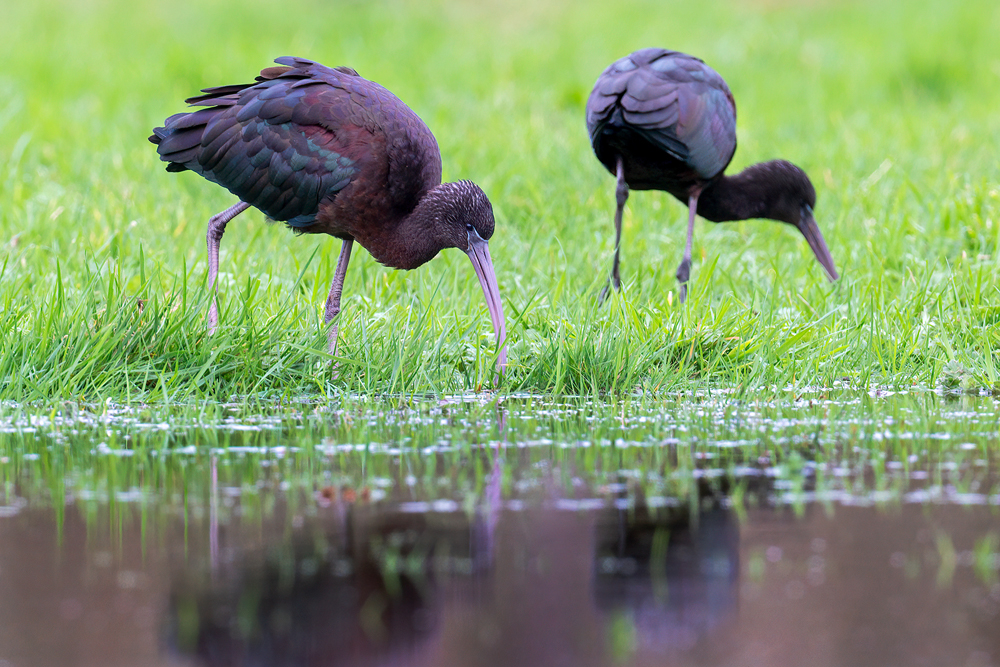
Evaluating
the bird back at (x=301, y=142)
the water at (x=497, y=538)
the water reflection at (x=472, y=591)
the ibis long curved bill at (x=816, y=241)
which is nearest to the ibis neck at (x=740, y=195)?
the ibis long curved bill at (x=816, y=241)

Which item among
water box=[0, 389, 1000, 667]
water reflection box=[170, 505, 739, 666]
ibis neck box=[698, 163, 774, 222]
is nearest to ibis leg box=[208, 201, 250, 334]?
water box=[0, 389, 1000, 667]

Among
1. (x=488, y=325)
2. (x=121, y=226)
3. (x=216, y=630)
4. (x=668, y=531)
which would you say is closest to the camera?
(x=216, y=630)

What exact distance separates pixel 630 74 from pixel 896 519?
410 cm

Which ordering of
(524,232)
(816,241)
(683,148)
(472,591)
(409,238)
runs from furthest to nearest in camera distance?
(524,232) < (816,241) < (683,148) < (409,238) < (472,591)

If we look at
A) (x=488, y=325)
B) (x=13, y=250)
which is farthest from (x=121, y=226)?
(x=488, y=325)

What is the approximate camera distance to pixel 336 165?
18.8 ft

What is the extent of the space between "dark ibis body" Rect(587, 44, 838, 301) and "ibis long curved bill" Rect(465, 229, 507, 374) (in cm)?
87

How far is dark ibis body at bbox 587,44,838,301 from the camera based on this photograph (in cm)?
680

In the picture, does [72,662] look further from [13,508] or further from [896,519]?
[896,519]

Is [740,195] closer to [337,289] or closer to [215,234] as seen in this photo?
[337,289]

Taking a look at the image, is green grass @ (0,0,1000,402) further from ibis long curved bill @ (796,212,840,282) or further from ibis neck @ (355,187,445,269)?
ibis neck @ (355,187,445,269)

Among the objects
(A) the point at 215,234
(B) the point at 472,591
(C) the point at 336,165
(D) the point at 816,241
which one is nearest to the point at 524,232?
(D) the point at 816,241

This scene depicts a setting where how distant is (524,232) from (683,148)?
1321 millimetres

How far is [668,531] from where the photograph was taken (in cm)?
318
